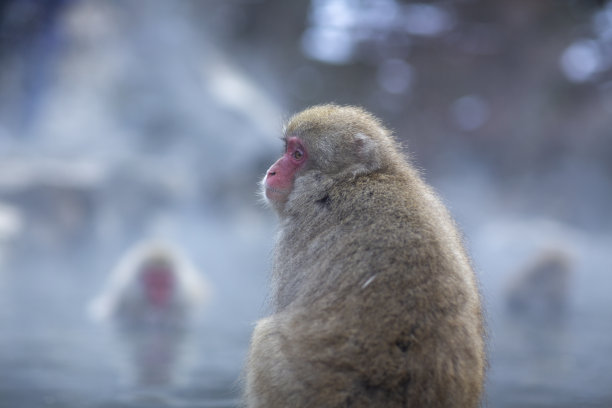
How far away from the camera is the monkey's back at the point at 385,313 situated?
1817 mm

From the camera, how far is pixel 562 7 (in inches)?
518

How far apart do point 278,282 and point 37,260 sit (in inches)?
274

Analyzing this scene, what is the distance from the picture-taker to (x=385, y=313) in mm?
1874

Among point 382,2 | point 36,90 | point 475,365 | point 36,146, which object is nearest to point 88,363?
point 475,365

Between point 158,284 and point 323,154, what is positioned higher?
point 158,284

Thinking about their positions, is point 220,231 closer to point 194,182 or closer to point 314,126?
point 194,182

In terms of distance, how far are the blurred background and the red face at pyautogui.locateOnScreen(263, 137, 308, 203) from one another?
1.46ft

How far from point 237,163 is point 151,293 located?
5423 millimetres

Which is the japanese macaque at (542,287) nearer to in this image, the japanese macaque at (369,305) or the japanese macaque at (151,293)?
the japanese macaque at (151,293)

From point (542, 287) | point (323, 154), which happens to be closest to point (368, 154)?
point (323, 154)

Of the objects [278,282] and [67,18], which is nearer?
[278,282]

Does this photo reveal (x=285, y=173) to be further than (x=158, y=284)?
No

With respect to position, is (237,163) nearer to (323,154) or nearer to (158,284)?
(158,284)

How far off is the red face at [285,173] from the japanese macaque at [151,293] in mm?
3578
